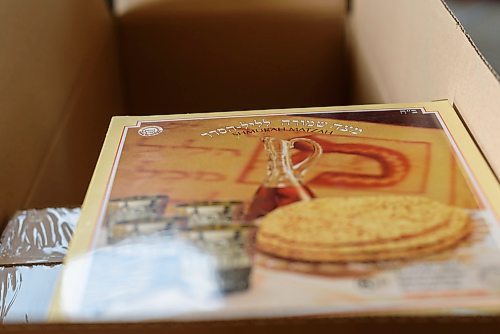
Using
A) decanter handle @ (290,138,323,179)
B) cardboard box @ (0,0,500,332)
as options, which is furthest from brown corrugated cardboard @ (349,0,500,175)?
decanter handle @ (290,138,323,179)

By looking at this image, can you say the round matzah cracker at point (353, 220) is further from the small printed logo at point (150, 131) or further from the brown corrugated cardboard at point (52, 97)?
the brown corrugated cardboard at point (52, 97)

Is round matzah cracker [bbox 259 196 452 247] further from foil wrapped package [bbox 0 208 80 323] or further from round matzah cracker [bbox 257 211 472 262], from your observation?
foil wrapped package [bbox 0 208 80 323]

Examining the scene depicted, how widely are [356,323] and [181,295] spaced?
0.11m

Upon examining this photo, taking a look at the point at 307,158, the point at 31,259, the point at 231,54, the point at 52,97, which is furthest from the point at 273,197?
the point at 231,54

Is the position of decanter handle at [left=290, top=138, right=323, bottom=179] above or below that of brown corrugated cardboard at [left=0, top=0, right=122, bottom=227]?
below

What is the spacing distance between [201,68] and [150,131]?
21.3 inches

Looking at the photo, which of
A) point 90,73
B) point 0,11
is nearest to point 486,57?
point 0,11

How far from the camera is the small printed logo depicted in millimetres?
603

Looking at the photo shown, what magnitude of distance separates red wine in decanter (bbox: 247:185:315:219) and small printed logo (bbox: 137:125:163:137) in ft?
0.45

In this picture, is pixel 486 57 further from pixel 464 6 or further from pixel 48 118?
pixel 48 118

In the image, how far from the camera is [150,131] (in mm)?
608

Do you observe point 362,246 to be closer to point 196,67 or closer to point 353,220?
point 353,220

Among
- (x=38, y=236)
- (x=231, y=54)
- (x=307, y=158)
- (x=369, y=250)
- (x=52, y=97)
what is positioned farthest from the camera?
(x=231, y=54)

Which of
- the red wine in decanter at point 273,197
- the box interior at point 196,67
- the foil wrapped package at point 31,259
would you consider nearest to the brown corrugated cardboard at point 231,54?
the box interior at point 196,67
